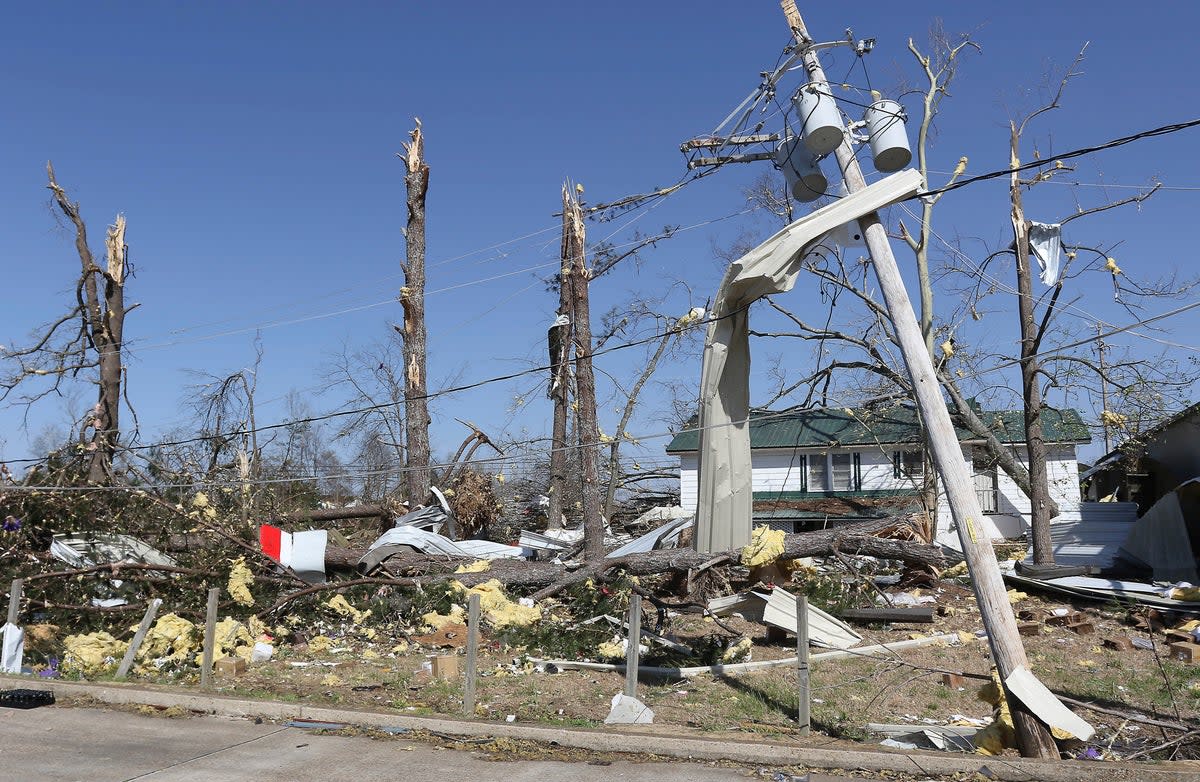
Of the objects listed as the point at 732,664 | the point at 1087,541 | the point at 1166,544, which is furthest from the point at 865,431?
the point at 732,664

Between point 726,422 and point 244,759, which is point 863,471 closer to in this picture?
point 726,422

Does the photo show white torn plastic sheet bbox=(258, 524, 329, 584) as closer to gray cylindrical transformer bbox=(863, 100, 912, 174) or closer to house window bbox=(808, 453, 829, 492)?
gray cylindrical transformer bbox=(863, 100, 912, 174)

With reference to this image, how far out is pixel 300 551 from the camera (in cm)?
1259

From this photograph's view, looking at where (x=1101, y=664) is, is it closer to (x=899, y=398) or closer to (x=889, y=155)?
(x=889, y=155)

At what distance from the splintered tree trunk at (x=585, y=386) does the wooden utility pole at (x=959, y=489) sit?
8.00 meters

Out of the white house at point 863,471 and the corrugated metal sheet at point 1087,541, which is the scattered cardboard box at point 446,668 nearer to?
the corrugated metal sheet at point 1087,541

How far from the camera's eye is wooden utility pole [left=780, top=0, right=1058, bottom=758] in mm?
6340

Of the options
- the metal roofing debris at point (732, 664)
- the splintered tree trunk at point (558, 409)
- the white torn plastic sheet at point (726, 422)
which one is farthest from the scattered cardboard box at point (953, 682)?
the splintered tree trunk at point (558, 409)

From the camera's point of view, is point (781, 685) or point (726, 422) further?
point (781, 685)

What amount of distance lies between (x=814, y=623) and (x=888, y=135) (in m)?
5.48

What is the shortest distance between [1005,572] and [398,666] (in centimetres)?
858

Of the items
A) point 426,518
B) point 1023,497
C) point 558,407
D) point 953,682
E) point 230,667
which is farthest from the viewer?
point 1023,497

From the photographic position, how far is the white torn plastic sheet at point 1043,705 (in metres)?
6.09

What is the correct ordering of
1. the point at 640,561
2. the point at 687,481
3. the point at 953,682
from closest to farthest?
the point at 953,682, the point at 640,561, the point at 687,481
